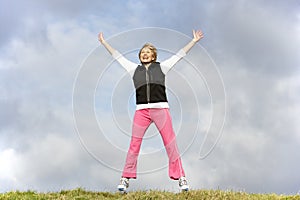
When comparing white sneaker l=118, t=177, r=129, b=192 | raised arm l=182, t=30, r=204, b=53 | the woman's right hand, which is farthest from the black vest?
white sneaker l=118, t=177, r=129, b=192

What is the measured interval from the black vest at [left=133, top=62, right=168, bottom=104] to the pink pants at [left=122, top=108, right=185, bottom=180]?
222mm

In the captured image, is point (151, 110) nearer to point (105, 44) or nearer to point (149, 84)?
point (149, 84)

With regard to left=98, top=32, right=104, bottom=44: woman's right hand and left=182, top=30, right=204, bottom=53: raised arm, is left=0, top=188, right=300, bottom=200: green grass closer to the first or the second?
left=182, top=30, right=204, bottom=53: raised arm

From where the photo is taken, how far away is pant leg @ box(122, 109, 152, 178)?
10.2m

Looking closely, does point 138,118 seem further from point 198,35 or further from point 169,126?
point 198,35

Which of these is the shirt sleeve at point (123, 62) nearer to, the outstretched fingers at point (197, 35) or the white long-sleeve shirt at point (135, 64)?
the white long-sleeve shirt at point (135, 64)

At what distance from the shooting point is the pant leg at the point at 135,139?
1023 cm

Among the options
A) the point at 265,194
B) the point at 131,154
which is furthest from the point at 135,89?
the point at 265,194

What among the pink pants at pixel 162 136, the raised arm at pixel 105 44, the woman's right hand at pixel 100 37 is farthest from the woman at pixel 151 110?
the woman's right hand at pixel 100 37

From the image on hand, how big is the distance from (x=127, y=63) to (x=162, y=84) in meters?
0.85

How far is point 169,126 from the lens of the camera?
33.7 feet

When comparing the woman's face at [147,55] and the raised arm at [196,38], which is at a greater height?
the raised arm at [196,38]

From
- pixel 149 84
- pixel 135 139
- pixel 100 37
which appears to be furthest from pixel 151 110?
pixel 100 37

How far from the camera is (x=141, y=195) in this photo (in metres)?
9.42
